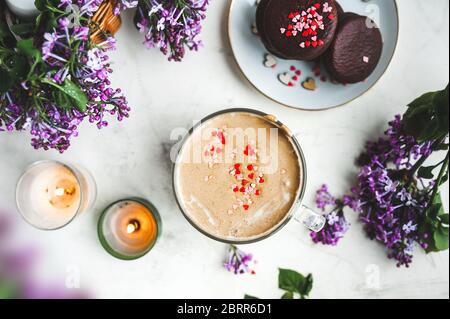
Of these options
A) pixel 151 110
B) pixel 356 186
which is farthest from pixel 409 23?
pixel 151 110

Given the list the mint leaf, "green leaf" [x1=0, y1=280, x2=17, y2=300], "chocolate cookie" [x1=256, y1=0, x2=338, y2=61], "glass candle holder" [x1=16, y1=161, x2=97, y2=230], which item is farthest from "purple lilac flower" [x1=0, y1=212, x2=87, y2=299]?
"chocolate cookie" [x1=256, y1=0, x2=338, y2=61]

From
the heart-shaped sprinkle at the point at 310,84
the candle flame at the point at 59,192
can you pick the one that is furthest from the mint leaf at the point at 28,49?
the heart-shaped sprinkle at the point at 310,84

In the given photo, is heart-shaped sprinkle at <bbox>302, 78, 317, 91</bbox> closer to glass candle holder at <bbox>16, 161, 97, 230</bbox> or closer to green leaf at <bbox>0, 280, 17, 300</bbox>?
glass candle holder at <bbox>16, 161, 97, 230</bbox>

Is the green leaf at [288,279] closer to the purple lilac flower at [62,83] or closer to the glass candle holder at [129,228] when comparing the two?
the glass candle holder at [129,228]

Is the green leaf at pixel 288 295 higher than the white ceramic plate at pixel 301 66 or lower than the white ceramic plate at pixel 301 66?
lower

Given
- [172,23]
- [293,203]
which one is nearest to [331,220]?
[293,203]

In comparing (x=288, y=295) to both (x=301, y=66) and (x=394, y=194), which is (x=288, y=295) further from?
(x=301, y=66)
